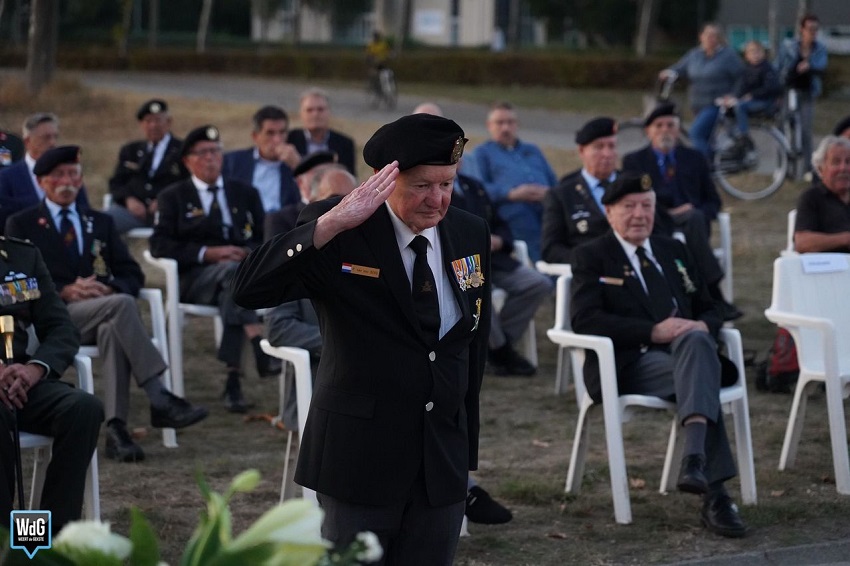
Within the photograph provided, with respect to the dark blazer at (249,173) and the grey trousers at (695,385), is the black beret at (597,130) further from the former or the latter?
the grey trousers at (695,385)

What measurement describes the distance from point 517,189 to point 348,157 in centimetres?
130

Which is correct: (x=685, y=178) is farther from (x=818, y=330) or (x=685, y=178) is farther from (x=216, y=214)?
(x=216, y=214)

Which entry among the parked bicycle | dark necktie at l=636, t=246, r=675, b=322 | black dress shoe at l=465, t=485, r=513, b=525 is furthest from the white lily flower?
the parked bicycle

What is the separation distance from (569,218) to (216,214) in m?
2.08

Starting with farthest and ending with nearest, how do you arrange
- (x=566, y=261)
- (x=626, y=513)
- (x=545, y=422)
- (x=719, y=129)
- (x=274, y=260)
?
(x=719, y=129) → (x=566, y=261) → (x=545, y=422) → (x=626, y=513) → (x=274, y=260)

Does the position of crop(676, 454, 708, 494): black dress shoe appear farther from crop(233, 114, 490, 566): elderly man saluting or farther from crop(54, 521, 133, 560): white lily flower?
crop(54, 521, 133, 560): white lily flower

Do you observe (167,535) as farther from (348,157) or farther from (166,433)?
(348,157)

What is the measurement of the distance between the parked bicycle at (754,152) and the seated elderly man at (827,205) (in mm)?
6509

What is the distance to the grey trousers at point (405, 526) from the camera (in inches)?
138

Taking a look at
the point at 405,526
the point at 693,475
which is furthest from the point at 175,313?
the point at 405,526

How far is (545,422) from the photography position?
7.42m

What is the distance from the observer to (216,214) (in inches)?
315

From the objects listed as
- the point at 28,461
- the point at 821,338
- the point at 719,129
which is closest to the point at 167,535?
the point at 28,461

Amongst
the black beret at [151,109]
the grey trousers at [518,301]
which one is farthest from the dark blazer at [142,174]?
the grey trousers at [518,301]
